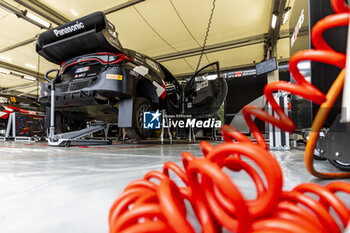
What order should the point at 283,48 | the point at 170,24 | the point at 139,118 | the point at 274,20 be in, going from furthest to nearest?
the point at 283,48
the point at 170,24
the point at 274,20
the point at 139,118

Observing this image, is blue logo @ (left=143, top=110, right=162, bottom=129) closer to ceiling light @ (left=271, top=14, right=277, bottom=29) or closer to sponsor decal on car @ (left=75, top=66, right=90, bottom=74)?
sponsor decal on car @ (left=75, top=66, right=90, bottom=74)

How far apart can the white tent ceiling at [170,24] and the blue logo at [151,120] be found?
3.40 meters

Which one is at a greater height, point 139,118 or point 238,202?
point 139,118

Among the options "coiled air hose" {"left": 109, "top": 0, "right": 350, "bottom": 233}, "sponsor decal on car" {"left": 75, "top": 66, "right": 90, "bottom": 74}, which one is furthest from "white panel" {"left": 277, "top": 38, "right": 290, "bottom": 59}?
"coiled air hose" {"left": 109, "top": 0, "right": 350, "bottom": 233}

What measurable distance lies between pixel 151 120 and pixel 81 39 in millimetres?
1602

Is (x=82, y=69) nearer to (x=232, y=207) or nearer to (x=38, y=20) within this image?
(x=232, y=207)

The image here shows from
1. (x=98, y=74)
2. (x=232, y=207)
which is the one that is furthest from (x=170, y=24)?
(x=232, y=207)

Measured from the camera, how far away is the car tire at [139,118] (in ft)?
9.53

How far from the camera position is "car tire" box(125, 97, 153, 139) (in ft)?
9.53

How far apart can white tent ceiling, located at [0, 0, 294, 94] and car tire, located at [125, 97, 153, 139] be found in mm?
3295

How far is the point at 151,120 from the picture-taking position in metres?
3.24

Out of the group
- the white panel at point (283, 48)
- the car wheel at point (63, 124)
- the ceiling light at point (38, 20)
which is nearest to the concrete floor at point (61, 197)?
the car wheel at point (63, 124)

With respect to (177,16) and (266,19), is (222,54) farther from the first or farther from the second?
(177,16)

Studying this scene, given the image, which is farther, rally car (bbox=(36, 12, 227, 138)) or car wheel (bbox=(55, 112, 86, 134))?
car wheel (bbox=(55, 112, 86, 134))
